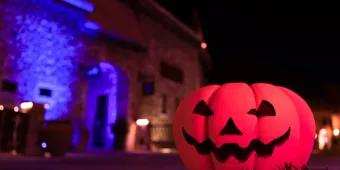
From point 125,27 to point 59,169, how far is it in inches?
608

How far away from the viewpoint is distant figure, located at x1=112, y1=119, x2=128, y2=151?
21.3 meters

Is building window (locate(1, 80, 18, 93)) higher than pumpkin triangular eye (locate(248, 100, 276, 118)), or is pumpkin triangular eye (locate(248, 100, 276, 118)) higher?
building window (locate(1, 80, 18, 93))

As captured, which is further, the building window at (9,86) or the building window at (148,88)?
the building window at (148,88)

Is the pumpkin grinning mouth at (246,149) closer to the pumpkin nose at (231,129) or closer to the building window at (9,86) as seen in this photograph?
the pumpkin nose at (231,129)

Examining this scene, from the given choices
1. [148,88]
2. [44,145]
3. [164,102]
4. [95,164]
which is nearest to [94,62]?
[148,88]

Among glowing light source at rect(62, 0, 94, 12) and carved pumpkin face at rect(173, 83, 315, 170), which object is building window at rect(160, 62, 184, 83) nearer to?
glowing light source at rect(62, 0, 94, 12)

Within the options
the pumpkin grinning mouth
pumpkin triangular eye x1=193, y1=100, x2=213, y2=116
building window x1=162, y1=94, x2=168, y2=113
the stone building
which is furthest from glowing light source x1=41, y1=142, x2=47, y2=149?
building window x1=162, y1=94, x2=168, y2=113

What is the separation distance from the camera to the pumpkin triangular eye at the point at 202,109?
4477 mm

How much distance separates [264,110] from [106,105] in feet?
62.1

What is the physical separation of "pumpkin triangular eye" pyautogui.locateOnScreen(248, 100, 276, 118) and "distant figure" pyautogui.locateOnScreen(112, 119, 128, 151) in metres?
17.3

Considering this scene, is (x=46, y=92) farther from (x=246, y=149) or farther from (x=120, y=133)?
(x=246, y=149)

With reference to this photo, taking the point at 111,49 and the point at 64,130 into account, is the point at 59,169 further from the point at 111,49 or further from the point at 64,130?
the point at 111,49

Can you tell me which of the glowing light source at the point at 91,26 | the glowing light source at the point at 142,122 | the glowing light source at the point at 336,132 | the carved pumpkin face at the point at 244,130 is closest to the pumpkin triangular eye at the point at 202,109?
the carved pumpkin face at the point at 244,130

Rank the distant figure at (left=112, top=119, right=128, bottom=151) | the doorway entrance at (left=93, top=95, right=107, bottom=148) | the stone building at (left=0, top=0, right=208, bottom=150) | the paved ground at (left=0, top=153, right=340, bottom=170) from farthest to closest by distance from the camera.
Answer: the doorway entrance at (left=93, top=95, right=107, bottom=148)
the distant figure at (left=112, top=119, right=128, bottom=151)
the stone building at (left=0, top=0, right=208, bottom=150)
the paved ground at (left=0, top=153, right=340, bottom=170)
